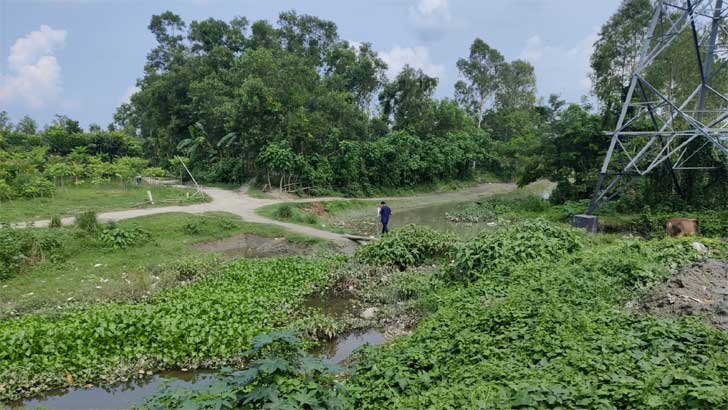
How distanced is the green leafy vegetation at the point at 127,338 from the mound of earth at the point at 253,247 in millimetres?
5127

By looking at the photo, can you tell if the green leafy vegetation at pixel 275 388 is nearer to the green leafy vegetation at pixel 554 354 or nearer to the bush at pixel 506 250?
the green leafy vegetation at pixel 554 354

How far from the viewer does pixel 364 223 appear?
73.2 feet

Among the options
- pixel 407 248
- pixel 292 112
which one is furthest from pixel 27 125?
pixel 407 248

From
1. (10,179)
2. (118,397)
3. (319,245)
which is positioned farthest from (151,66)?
(118,397)

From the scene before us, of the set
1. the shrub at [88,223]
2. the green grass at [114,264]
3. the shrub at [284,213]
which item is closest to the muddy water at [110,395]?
the green grass at [114,264]

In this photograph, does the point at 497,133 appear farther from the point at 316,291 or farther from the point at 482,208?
the point at 316,291

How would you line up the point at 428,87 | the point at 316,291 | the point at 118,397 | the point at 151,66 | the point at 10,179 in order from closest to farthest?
the point at 118,397 < the point at 316,291 < the point at 10,179 < the point at 428,87 < the point at 151,66

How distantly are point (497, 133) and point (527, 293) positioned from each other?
151ft

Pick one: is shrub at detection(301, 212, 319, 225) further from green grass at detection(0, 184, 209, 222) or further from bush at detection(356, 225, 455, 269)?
bush at detection(356, 225, 455, 269)

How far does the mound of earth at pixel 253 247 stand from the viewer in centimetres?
1481

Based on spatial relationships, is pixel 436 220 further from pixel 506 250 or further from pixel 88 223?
pixel 88 223

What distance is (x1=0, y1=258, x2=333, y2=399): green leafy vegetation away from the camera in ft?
22.2

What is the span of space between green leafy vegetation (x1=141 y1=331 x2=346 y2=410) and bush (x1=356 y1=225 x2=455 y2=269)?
24.0ft

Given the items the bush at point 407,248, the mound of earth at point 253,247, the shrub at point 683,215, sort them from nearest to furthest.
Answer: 1. the bush at point 407,248
2. the mound of earth at point 253,247
3. the shrub at point 683,215
